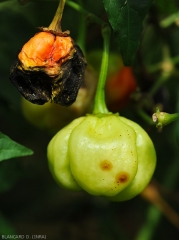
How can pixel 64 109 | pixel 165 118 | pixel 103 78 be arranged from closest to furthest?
pixel 165 118, pixel 103 78, pixel 64 109

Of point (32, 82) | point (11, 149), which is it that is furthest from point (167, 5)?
point (11, 149)

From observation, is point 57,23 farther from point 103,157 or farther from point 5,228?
point 5,228

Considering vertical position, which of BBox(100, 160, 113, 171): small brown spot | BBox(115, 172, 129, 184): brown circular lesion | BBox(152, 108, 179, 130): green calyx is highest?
BBox(152, 108, 179, 130): green calyx

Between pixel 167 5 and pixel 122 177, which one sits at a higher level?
pixel 167 5

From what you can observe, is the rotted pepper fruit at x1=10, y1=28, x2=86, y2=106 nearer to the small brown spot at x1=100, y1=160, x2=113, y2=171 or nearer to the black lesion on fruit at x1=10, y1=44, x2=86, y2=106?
the black lesion on fruit at x1=10, y1=44, x2=86, y2=106

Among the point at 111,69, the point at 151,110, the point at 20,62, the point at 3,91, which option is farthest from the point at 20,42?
the point at 20,62

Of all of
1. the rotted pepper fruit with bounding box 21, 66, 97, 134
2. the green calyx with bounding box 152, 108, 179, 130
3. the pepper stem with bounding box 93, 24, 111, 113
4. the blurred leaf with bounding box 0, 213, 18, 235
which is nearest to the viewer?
the green calyx with bounding box 152, 108, 179, 130

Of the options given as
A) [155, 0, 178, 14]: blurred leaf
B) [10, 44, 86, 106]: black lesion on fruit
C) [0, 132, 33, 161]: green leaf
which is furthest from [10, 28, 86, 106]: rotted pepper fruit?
[155, 0, 178, 14]: blurred leaf

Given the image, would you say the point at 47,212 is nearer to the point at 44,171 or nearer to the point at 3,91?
the point at 44,171
